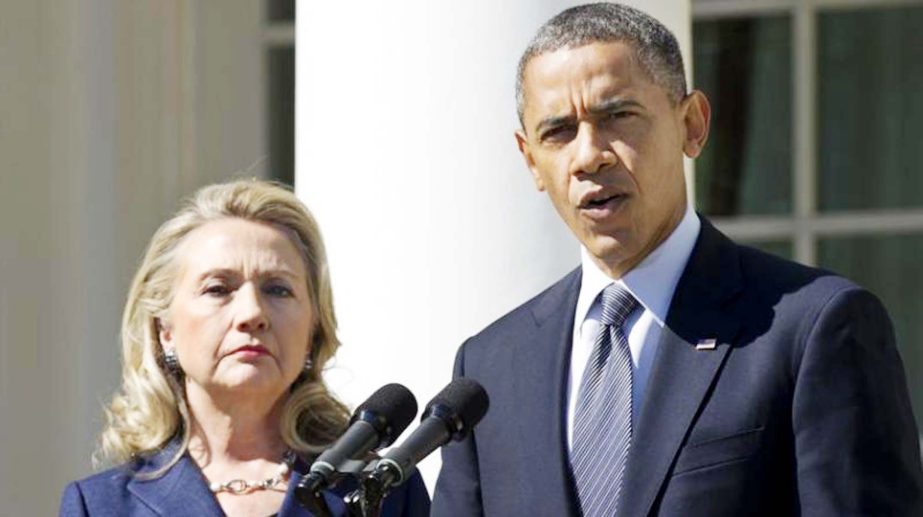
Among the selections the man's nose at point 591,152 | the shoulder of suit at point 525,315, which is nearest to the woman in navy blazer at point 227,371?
the shoulder of suit at point 525,315

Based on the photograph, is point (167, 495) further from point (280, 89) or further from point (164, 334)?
point (280, 89)

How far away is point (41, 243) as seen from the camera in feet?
27.1

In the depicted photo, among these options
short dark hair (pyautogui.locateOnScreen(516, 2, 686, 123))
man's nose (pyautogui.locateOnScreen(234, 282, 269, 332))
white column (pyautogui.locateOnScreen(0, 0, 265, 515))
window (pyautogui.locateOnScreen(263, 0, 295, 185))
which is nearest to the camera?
short dark hair (pyautogui.locateOnScreen(516, 2, 686, 123))

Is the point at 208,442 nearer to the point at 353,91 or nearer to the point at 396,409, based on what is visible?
the point at 396,409

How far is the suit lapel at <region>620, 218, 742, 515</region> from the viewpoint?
14.0 feet


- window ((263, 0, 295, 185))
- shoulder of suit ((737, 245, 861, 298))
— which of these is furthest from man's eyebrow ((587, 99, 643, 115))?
window ((263, 0, 295, 185))

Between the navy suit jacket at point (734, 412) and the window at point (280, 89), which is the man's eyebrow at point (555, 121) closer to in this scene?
the navy suit jacket at point (734, 412)

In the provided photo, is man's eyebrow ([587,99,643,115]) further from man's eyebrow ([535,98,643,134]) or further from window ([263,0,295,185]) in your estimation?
window ([263,0,295,185])

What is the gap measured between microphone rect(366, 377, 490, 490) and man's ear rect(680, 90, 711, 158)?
65 centimetres

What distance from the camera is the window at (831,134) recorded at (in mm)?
8844

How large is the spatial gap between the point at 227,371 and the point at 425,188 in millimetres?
1339

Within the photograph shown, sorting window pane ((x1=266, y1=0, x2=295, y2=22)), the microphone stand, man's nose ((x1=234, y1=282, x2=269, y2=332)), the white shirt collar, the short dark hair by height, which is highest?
window pane ((x1=266, y1=0, x2=295, y2=22))

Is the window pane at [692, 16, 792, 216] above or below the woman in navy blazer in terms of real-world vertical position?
above

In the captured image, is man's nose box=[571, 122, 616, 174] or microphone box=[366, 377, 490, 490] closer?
microphone box=[366, 377, 490, 490]
